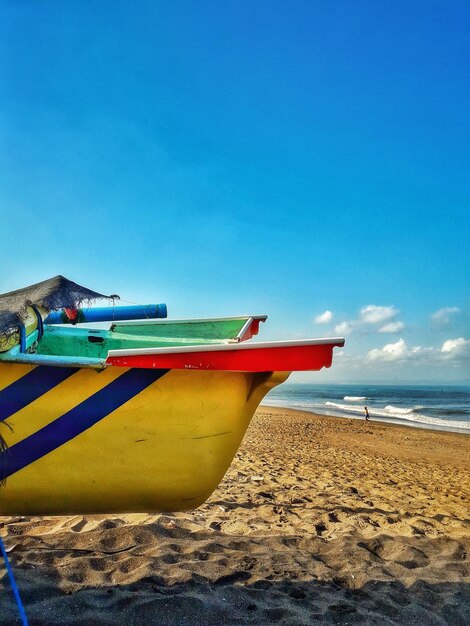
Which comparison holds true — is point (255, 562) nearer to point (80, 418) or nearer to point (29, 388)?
point (80, 418)

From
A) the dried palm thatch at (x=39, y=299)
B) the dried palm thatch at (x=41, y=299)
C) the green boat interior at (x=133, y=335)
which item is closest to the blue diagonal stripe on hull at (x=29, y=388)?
the dried palm thatch at (x=39, y=299)

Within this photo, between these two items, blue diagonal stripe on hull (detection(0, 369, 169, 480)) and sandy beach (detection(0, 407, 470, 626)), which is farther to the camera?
sandy beach (detection(0, 407, 470, 626))

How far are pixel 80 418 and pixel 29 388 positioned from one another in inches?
12.8

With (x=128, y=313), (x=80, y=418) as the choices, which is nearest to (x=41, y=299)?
(x=80, y=418)

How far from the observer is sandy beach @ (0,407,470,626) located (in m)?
2.72

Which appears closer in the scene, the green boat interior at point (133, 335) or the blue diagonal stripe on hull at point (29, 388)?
the blue diagonal stripe on hull at point (29, 388)

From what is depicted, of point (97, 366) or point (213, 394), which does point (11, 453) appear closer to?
point (97, 366)

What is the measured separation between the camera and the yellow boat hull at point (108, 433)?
251 centimetres

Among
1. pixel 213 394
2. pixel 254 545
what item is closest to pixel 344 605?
pixel 254 545

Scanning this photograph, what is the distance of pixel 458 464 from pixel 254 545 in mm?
9163

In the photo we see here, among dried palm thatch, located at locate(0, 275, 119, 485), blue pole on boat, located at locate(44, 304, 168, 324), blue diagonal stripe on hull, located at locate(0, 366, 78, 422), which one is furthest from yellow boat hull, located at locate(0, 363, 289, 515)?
blue pole on boat, located at locate(44, 304, 168, 324)

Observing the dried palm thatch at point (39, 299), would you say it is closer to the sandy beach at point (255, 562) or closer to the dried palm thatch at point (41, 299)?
the dried palm thatch at point (41, 299)

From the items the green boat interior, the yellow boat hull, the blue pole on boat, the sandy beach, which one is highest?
the blue pole on boat

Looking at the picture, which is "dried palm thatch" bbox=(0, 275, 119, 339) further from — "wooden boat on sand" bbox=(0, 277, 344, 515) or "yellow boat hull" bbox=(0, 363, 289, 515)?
"yellow boat hull" bbox=(0, 363, 289, 515)
